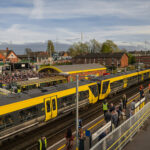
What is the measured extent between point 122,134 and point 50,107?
6393 millimetres

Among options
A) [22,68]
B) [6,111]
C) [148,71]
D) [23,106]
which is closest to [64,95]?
[23,106]

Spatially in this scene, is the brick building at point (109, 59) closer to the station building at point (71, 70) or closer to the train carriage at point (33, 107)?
the station building at point (71, 70)

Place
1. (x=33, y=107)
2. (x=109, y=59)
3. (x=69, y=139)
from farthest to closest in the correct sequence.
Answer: (x=109, y=59)
(x=33, y=107)
(x=69, y=139)

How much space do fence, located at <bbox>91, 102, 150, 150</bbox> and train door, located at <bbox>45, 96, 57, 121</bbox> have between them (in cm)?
633

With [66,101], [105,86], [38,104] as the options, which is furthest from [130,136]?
[105,86]

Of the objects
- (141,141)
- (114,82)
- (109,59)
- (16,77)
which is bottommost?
(141,141)

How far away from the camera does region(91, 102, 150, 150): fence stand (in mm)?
8322

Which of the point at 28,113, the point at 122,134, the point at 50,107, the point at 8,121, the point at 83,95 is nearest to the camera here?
the point at 122,134

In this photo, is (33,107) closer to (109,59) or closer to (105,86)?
(105,86)

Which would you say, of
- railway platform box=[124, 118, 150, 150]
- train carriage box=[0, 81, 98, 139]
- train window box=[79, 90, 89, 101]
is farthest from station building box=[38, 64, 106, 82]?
railway platform box=[124, 118, 150, 150]

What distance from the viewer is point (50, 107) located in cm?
1416

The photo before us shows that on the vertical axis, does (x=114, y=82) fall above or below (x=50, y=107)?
above

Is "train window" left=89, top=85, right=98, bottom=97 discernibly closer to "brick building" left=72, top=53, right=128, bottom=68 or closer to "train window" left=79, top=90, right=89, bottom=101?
"train window" left=79, top=90, right=89, bottom=101

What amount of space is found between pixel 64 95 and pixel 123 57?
68.4 m
